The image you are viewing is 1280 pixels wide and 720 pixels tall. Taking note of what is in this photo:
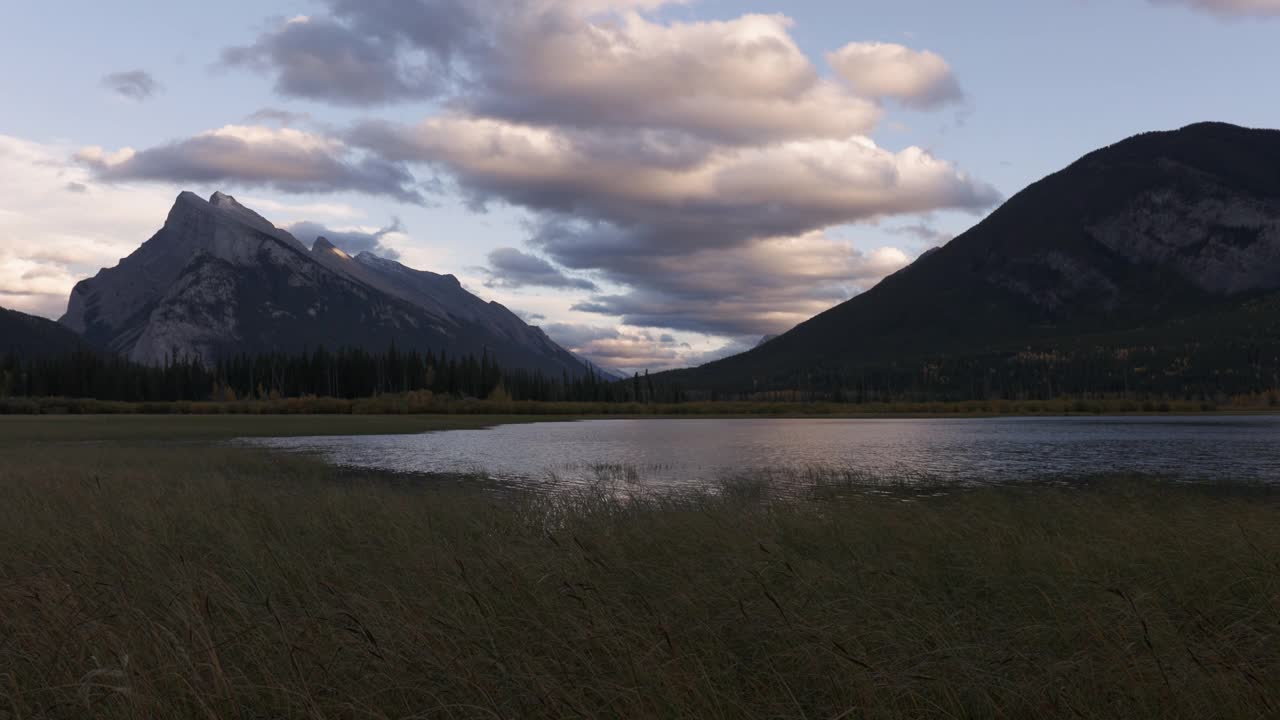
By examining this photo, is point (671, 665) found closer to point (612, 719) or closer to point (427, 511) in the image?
point (612, 719)

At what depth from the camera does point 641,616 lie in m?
8.38

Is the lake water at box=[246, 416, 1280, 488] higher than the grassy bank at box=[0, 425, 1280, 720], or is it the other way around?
the grassy bank at box=[0, 425, 1280, 720]

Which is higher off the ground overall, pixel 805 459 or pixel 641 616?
pixel 641 616

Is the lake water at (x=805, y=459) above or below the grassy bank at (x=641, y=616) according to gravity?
below

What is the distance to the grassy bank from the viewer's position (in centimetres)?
625

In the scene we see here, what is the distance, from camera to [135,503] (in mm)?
17672

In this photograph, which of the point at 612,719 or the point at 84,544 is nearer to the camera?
the point at 612,719

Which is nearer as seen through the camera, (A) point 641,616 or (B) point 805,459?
(A) point 641,616

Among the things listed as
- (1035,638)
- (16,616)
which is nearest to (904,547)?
(1035,638)

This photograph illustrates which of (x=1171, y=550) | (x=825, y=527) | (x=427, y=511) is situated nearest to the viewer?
(x=1171, y=550)

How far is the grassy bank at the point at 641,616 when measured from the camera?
6.25 metres

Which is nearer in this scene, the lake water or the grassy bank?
the grassy bank

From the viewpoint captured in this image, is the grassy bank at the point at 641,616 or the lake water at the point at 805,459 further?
the lake water at the point at 805,459

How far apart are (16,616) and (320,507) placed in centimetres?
912
